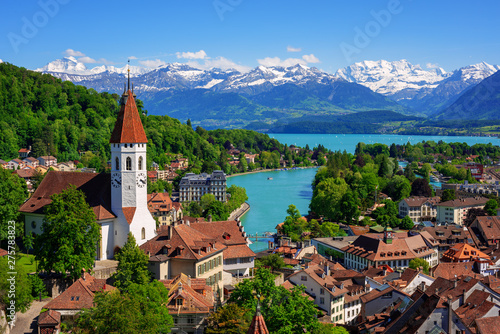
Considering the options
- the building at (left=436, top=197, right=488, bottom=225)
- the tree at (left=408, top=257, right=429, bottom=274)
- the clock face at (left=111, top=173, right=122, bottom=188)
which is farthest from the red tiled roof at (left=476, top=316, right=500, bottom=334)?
the building at (left=436, top=197, right=488, bottom=225)

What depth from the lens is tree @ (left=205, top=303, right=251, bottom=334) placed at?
61.5 feet

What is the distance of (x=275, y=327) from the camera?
19609 millimetres

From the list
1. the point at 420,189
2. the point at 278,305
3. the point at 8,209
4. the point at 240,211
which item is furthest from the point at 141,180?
the point at 420,189

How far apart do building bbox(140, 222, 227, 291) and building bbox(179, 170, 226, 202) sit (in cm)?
4799

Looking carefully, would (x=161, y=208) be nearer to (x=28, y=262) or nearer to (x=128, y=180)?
(x=128, y=180)

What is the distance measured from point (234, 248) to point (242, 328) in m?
11.6

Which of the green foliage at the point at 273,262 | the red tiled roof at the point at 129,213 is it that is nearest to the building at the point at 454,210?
the green foliage at the point at 273,262

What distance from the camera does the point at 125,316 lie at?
16.7 meters

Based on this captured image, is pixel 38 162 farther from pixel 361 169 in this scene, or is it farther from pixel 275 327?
pixel 275 327

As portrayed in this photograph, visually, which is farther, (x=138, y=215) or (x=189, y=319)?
(x=138, y=215)

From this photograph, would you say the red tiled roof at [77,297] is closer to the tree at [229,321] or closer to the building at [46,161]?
the tree at [229,321]

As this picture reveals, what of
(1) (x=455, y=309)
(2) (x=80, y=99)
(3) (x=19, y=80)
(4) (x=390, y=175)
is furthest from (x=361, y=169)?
(1) (x=455, y=309)

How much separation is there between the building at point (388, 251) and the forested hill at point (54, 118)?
50.5 m

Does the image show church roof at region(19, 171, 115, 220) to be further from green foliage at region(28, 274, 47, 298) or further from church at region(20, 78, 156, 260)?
green foliage at region(28, 274, 47, 298)
